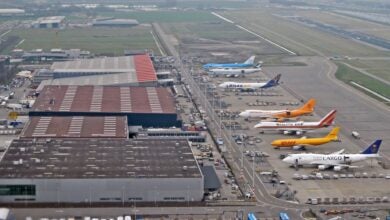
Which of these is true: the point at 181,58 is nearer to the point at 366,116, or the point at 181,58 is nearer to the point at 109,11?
the point at 366,116

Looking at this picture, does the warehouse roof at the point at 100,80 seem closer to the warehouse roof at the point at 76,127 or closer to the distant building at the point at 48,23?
the warehouse roof at the point at 76,127

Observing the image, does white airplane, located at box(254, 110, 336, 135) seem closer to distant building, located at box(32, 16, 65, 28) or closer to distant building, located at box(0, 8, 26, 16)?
distant building, located at box(32, 16, 65, 28)

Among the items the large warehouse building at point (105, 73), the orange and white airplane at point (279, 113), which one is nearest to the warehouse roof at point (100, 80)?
the large warehouse building at point (105, 73)

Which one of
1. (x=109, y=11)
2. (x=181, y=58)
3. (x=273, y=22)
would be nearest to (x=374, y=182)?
(x=181, y=58)

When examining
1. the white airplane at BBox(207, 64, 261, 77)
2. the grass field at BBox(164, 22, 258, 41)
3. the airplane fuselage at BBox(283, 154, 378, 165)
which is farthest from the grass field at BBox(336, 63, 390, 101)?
the grass field at BBox(164, 22, 258, 41)

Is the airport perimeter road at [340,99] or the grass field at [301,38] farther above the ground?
the airport perimeter road at [340,99]

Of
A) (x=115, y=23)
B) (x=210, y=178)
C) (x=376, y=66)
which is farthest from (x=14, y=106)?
(x=115, y=23)
